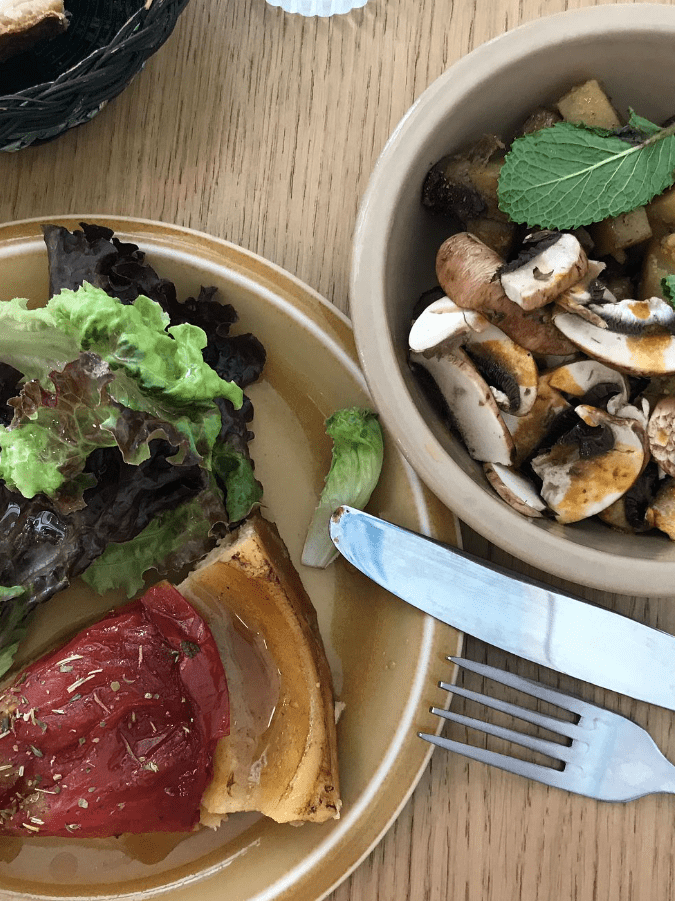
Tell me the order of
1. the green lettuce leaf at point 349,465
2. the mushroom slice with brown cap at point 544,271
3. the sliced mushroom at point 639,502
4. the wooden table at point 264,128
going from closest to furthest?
the mushroom slice with brown cap at point 544,271
the sliced mushroom at point 639,502
the green lettuce leaf at point 349,465
the wooden table at point 264,128

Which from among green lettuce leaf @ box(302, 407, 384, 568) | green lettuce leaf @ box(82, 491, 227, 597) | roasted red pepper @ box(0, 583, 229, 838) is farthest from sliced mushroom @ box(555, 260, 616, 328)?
roasted red pepper @ box(0, 583, 229, 838)

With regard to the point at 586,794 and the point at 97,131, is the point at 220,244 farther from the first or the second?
the point at 586,794

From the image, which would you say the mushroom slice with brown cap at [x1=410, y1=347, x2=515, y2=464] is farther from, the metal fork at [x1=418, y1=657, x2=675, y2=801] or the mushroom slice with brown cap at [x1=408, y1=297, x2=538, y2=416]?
the metal fork at [x1=418, y1=657, x2=675, y2=801]

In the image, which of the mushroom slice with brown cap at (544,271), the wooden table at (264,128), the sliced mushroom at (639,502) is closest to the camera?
the mushroom slice with brown cap at (544,271)

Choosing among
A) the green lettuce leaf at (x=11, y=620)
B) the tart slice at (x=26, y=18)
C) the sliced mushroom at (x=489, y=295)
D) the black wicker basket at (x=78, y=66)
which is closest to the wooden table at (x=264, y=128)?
the black wicker basket at (x=78, y=66)

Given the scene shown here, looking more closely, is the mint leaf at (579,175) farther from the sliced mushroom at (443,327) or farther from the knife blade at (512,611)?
the knife blade at (512,611)
